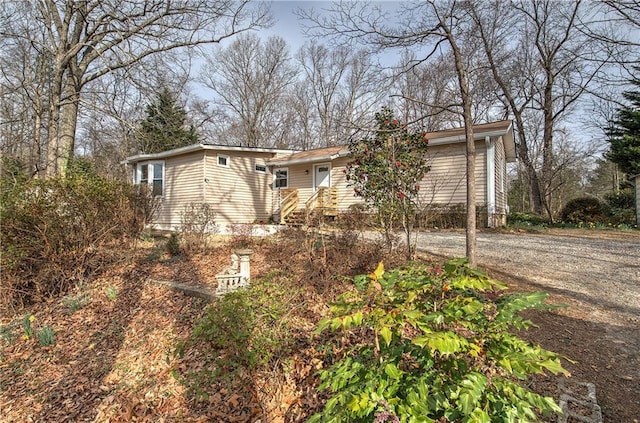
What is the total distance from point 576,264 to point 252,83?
26.2 meters

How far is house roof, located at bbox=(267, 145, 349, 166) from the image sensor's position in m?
12.7

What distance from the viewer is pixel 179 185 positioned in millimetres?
13977

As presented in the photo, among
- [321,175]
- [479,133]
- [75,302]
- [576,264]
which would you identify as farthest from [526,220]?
[75,302]

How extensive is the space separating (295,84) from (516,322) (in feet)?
94.6

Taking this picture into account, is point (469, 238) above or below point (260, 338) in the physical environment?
above

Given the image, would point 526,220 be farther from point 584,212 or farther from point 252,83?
A: point 252,83

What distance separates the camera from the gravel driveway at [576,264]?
12.9ft

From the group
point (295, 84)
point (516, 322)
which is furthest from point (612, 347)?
point (295, 84)

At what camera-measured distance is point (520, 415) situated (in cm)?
118

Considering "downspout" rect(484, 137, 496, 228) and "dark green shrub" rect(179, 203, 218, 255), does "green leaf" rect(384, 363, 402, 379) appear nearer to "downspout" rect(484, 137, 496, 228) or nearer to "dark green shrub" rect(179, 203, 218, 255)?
"dark green shrub" rect(179, 203, 218, 255)

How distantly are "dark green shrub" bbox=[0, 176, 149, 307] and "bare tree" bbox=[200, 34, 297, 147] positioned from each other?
71.8 feet

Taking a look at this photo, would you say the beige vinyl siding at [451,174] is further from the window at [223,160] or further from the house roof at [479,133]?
the window at [223,160]

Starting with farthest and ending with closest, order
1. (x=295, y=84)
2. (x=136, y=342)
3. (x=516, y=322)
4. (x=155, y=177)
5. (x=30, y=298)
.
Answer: (x=295, y=84) → (x=155, y=177) → (x=30, y=298) → (x=136, y=342) → (x=516, y=322)

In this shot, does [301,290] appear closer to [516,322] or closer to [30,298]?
[516,322]
